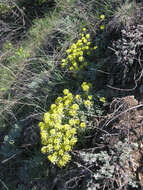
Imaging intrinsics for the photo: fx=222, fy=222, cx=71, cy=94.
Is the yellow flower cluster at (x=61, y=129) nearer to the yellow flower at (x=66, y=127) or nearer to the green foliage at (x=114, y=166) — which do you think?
the yellow flower at (x=66, y=127)

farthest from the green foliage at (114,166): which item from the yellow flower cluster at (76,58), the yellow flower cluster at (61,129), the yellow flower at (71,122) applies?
the yellow flower cluster at (76,58)

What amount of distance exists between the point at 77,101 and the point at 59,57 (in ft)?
5.12

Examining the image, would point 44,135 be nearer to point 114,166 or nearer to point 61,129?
point 61,129

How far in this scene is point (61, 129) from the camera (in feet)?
7.31

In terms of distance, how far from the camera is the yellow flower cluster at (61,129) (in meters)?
2.13

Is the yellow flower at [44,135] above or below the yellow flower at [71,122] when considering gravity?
below

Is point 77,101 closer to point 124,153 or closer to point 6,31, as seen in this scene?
point 124,153

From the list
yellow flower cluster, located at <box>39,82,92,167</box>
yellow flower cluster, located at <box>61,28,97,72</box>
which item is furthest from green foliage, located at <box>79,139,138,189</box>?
yellow flower cluster, located at <box>61,28,97,72</box>

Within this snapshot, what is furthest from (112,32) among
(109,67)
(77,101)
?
(77,101)

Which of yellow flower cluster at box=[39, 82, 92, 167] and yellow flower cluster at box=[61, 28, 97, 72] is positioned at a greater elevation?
yellow flower cluster at box=[61, 28, 97, 72]

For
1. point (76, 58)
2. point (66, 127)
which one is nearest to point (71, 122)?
point (66, 127)

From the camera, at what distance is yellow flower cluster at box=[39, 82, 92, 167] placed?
84.0 inches

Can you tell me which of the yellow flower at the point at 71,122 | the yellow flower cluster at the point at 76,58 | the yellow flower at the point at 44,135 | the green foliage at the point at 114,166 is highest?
the yellow flower cluster at the point at 76,58

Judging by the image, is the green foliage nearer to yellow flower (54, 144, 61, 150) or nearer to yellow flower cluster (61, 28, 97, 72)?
yellow flower (54, 144, 61, 150)
